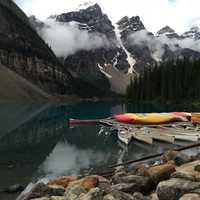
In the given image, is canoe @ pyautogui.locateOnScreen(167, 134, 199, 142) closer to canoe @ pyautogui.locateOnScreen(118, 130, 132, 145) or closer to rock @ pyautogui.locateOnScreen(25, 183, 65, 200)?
canoe @ pyautogui.locateOnScreen(118, 130, 132, 145)

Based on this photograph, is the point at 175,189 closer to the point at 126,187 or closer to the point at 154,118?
the point at 126,187

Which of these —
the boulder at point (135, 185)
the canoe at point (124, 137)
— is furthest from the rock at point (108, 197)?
the canoe at point (124, 137)

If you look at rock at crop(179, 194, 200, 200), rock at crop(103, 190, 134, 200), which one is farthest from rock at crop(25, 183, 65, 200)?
rock at crop(179, 194, 200, 200)

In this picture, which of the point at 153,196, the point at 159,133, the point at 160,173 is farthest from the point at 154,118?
the point at 153,196

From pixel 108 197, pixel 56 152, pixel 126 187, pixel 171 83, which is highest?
pixel 171 83

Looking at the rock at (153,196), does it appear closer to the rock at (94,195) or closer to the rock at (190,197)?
the rock at (94,195)

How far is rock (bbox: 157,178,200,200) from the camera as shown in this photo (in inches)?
671

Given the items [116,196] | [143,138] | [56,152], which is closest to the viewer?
[116,196]

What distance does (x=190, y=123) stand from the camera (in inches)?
2367

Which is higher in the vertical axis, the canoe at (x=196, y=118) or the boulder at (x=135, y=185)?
the canoe at (x=196, y=118)

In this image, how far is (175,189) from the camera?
17.2 m

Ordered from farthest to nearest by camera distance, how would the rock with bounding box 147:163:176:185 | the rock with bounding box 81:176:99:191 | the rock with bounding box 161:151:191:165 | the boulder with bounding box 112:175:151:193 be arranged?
the rock with bounding box 161:151:191:165
the rock with bounding box 147:163:176:185
the rock with bounding box 81:176:99:191
the boulder with bounding box 112:175:151:193

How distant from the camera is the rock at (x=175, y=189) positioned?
55.9 ft

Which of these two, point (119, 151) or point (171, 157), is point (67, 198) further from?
point (119, 151)
